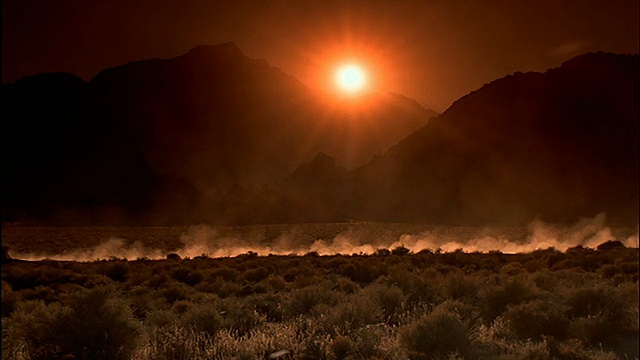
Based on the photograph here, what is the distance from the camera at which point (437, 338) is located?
971 centimetres

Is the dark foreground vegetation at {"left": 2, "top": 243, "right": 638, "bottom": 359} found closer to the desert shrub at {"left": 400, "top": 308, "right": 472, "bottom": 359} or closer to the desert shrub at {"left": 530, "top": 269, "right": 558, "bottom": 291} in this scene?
the desert shrub at {"left": 400, "top": 308, "right": 472, "bottom": 359}

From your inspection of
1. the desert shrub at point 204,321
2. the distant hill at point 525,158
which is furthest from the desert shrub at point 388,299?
the distant hill at point 525,158

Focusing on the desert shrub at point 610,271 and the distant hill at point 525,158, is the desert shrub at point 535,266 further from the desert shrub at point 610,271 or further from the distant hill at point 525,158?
the distant hill at point 525,158

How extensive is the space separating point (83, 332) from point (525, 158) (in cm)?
7056

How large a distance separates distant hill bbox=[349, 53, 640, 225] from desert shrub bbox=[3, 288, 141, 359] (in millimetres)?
56518

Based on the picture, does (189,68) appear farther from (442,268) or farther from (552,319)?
(552,319)

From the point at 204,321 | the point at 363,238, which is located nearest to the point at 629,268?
the point at 204,321

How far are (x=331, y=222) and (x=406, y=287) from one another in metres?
53.9

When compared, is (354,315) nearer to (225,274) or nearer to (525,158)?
(225,274)

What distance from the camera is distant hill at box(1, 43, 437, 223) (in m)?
57.1

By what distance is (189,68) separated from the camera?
103 metres

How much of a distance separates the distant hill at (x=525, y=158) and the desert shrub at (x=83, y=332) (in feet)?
185


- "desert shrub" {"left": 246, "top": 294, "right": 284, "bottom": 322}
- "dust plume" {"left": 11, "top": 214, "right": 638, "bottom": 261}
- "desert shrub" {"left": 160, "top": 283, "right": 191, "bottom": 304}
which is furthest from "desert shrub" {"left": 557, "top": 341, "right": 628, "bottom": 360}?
"dust plume" {"left": 11, "top": 214, "right": 638, "bottom": 261}

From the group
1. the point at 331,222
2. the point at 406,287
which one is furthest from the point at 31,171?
the point at 406,287
